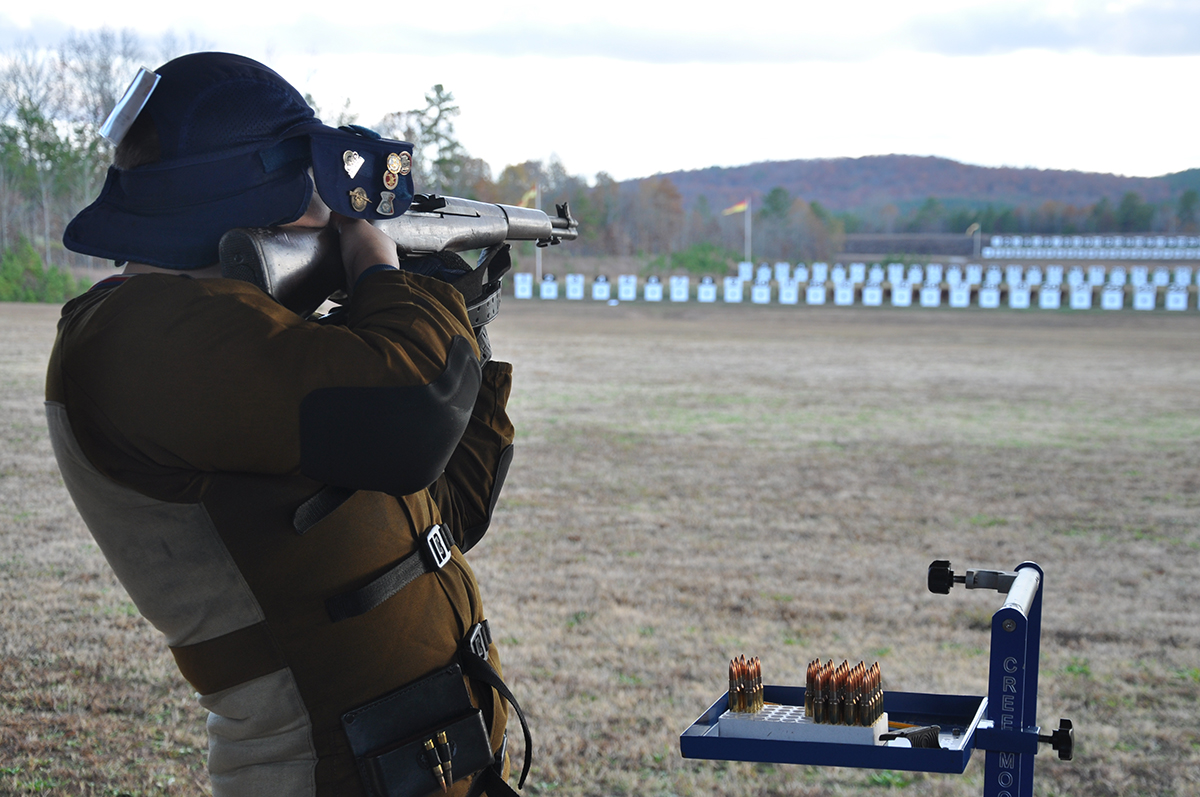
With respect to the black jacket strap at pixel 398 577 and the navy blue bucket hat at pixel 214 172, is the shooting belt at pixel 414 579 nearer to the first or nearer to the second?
the black jacket strap at pixel 398 577

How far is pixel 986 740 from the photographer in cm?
147

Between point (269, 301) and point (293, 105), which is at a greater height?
point (293, 105)

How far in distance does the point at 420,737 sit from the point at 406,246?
0.72m

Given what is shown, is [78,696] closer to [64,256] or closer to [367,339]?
[367,339]

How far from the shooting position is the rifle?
4.05 ft

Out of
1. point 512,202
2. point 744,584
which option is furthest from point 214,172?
point 512,202

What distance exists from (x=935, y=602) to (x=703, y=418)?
21.2 ft

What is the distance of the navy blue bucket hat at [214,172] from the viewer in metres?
1.25

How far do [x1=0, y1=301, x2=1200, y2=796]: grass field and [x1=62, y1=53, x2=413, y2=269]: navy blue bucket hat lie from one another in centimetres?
216

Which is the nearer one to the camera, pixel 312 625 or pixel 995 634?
pixel 312 625

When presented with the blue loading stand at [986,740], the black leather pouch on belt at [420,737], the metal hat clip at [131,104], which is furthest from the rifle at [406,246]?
the blue loading stand at [986,740]

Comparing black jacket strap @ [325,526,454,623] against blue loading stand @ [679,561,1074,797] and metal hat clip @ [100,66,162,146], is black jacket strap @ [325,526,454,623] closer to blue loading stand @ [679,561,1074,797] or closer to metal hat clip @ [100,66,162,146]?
blue loading stand @ [679,561,1074,797]

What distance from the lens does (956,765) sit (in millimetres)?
1392

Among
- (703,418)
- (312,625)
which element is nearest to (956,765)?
(312,625)
